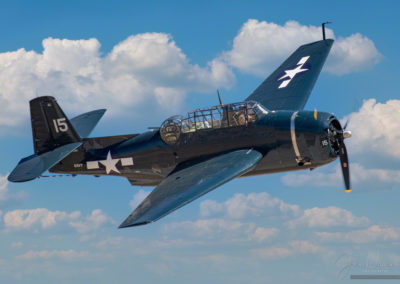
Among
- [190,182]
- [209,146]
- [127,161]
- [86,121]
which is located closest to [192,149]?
[209,146]

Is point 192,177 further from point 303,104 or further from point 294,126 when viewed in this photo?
point 303,104

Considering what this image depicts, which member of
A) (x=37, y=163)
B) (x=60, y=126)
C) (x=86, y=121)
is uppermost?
(x=86, y=121)

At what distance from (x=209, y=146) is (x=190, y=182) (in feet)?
7.42

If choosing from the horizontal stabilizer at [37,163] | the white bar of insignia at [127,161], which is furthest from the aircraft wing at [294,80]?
the horizontal stabilizer at [37,163]

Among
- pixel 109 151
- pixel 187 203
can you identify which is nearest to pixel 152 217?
pixel 187 203

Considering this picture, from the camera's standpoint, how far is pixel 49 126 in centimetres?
2266

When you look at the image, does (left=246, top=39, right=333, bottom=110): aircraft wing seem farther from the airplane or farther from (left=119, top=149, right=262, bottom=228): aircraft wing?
(left=119, top=149, right=262, bottom=228): aircraft wing

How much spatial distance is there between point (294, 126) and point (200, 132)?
137 inches

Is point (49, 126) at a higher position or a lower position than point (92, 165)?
higher

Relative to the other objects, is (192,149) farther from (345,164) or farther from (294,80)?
(294,80)

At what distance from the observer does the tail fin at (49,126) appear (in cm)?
2259

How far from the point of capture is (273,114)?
1962 cm

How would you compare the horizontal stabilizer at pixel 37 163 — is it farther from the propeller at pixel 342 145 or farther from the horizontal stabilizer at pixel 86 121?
the propeller at pixel 342 145

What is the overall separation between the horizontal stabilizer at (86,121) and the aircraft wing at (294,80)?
280 inches
